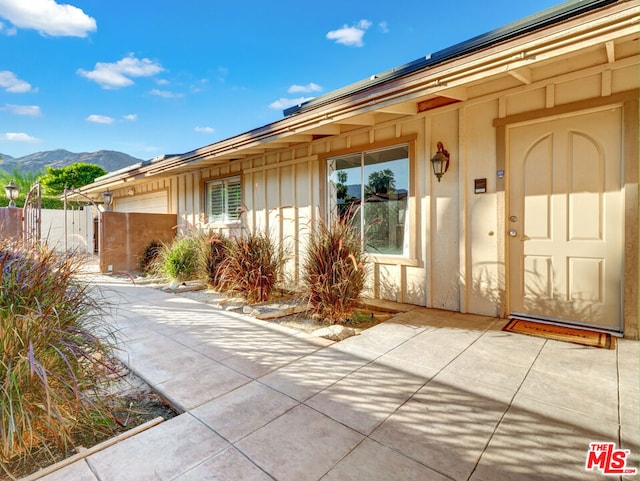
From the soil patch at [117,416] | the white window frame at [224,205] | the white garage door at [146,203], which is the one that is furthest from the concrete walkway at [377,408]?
the white garage door at [146,203]

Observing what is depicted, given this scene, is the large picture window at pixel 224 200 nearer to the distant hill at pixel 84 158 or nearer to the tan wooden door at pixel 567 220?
the tan wooden door at pixel 567 220

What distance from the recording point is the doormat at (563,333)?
9.25ft

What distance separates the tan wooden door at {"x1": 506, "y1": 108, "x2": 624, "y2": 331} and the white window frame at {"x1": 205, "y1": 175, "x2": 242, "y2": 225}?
5.46 meters

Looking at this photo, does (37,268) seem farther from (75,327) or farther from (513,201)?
(513,201)

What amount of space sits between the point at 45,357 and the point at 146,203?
32.9ft

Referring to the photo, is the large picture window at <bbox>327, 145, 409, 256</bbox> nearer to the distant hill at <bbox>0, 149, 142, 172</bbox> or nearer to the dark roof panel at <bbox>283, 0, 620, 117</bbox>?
the dark roof panel at <bbox>283, 0, 620, 117</bbox>

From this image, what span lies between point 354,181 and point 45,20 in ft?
40.4

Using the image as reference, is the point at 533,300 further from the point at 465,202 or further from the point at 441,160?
the point at 441,160

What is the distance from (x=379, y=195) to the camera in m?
4.69

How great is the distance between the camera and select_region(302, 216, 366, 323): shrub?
3561 millimetres

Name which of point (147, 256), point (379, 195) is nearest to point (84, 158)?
point (147, 256)

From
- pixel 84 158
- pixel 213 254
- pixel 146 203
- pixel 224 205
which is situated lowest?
pixel 213 254

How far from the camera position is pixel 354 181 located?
498cm

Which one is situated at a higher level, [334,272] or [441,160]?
[441,160]
